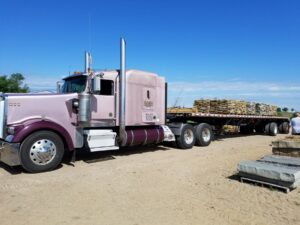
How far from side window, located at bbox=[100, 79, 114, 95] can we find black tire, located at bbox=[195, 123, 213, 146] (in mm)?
4705

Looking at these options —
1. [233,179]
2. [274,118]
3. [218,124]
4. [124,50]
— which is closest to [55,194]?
[233,179]

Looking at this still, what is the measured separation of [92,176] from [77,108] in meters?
2.20

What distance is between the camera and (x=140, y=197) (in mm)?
5609

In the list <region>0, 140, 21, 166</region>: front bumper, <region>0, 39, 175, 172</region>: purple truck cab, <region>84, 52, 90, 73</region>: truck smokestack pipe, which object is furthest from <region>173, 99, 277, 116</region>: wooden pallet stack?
<region>0, 140, 21, 166</region>: front bumper

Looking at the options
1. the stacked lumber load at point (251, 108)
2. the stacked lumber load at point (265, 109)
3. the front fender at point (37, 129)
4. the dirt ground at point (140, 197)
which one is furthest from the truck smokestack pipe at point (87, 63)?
the stacked lumber load at point (265, 109)

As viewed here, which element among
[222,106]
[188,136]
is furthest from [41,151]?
[222,106]

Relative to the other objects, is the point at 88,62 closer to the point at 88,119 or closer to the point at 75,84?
the point at 75,84

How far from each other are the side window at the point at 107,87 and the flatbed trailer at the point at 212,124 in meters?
3.49

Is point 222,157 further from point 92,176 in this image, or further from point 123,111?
point 92,176

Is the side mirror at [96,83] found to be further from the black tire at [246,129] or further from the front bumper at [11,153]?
the black tire at [246,129]

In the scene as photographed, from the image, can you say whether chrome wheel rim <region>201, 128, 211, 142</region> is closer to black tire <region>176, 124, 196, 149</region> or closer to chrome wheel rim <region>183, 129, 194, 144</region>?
black tire <region>176, 124, 196, 149</region>

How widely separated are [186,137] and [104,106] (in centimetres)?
422

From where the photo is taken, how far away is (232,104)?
1541 cm

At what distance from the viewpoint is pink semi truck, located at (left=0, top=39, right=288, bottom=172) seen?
24.6 feet
